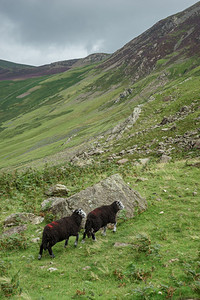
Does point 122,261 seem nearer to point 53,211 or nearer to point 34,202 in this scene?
point 53,211

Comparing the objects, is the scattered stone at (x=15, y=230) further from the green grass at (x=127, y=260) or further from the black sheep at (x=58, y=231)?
the black sheep at (x=58, y=231)

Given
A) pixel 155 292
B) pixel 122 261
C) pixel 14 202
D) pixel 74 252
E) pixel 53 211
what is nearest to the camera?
pixel 155 292

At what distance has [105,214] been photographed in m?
10.8

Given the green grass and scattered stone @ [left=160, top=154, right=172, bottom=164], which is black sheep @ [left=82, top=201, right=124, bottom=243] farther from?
scattered stone @ [left=160, top=154, right=172, bottom=164]

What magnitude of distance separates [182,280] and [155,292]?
1.01 m

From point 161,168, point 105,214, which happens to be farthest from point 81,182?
point 105,214

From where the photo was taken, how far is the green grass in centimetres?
648

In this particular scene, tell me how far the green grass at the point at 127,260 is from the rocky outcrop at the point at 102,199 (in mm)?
741

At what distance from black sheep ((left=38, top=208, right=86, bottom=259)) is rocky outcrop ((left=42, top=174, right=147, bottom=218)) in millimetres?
2073

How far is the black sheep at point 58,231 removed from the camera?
911 centimetres

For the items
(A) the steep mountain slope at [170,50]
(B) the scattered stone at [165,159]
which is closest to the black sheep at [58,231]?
(B) the scattered stone at [165,159]

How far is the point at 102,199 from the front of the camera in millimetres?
13016

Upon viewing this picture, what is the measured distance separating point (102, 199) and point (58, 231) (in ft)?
13.6

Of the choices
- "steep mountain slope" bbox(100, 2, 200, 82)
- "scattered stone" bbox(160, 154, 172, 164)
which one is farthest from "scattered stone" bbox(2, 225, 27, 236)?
"steep mountain slope" bbox(100, 2, 200, 82)
